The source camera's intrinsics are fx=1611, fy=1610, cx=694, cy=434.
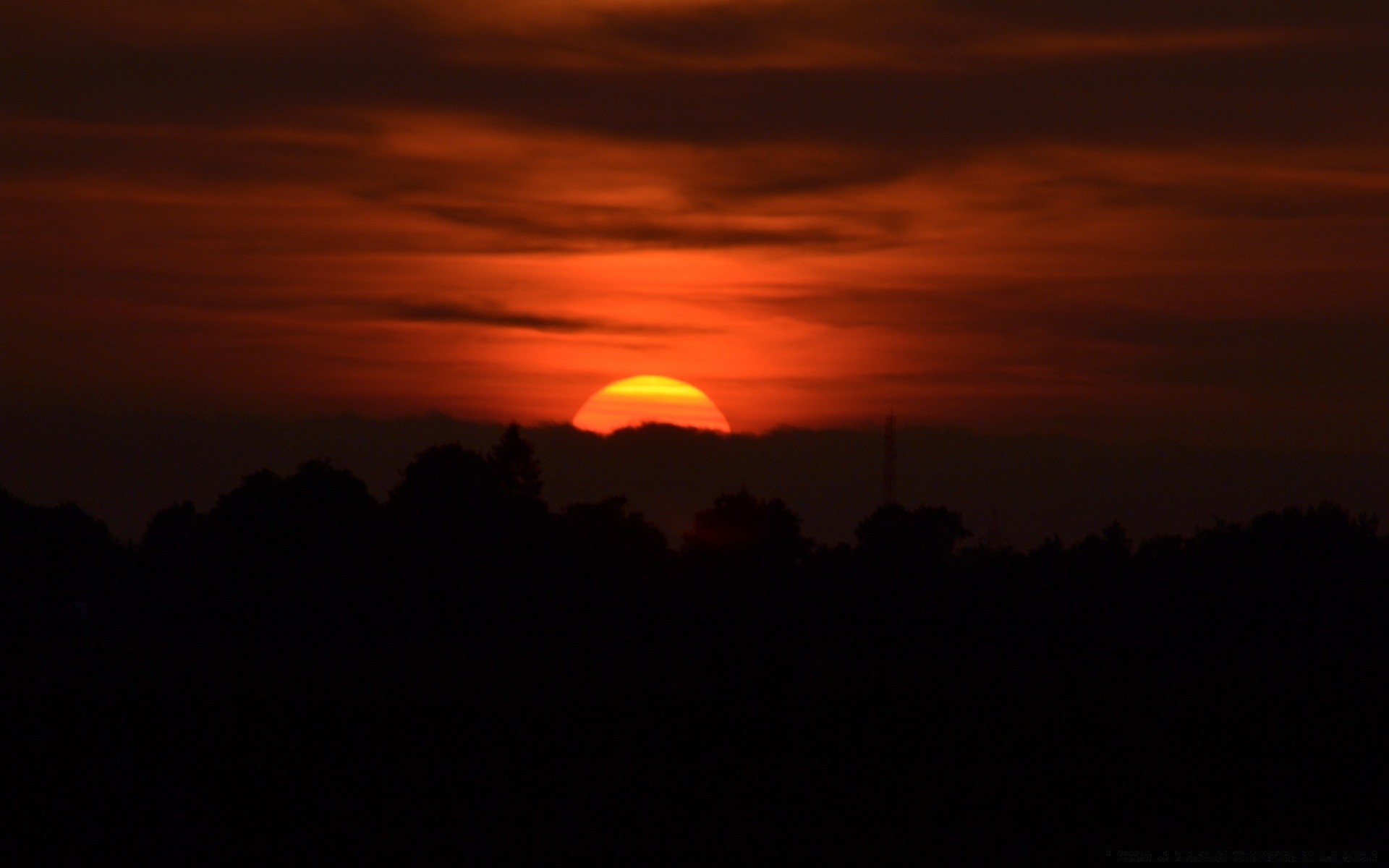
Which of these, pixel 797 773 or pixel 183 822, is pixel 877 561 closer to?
pixel 797 773

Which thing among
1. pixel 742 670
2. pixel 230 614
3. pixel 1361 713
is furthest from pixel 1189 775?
pixel 230 614

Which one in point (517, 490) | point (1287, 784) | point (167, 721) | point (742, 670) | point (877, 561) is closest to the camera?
point (1287, 784)

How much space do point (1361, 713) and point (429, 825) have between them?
1951cm

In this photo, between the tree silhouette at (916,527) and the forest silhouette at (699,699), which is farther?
the tree silhouette at (916,527)

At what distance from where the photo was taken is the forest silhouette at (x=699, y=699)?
22.2 m

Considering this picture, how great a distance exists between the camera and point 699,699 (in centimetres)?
3117

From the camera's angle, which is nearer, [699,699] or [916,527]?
[699,699]

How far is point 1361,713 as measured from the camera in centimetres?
3184

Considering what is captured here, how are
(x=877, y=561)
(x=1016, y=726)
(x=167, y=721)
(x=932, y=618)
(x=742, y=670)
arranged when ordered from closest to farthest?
(x=167, y=721) < (x=1016, y=726) < (x=742, y=670) < (x=932, y=618) < (x=877, y=561)

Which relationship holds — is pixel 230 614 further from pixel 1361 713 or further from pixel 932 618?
pixel 1361 713

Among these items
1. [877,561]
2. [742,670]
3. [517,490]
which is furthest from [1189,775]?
[517,490]

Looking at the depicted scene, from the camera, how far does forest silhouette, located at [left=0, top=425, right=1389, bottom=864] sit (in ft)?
73.0

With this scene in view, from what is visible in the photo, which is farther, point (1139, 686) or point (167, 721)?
point (1139, 686)

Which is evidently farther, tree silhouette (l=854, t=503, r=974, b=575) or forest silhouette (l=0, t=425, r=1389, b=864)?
tree silhouette (l=854, t=503, r=974, b=575)
